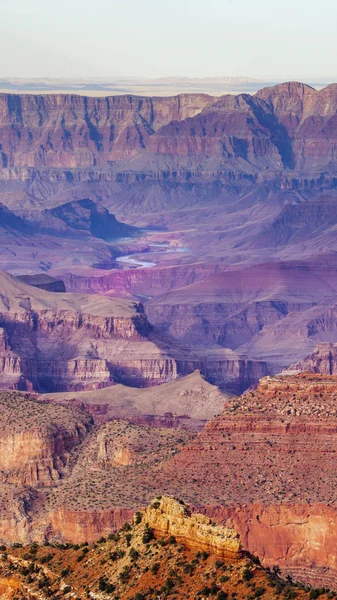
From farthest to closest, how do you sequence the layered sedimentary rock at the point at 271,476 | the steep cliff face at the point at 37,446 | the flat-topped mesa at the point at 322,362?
the flat-topped mesa at the point at 322,362, the steep cliff face at the point at 37,446, the layered sedimentary rock at the point at 271,476

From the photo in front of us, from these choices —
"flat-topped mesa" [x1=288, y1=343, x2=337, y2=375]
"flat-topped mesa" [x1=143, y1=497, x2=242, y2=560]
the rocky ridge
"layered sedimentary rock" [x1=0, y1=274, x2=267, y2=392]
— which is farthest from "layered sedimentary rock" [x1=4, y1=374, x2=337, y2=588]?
"layered sedimentary rock" [x1=0, y1=274, x2=267, y2=392]

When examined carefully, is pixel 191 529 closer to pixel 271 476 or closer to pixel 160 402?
pixel 271 476

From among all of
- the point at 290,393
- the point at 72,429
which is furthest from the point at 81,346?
the point at 290,393

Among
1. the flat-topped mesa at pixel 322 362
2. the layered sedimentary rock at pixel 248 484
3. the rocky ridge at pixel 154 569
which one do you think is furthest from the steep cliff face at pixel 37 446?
the flat-topped mesa at pixel 322 362

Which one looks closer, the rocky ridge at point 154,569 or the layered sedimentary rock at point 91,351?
the rocky ridge at point 154,569

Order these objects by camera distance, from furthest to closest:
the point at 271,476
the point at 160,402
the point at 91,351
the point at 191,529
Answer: the point at 91,351
the point at 160,402
the point at 271,476
the point at 191,529

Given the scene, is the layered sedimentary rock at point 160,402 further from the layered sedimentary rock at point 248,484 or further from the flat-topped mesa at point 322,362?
the layered sedimentary rock at point 248,484

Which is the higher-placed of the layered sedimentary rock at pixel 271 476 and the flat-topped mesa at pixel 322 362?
the layered sedimentary rock at pixel 271 476

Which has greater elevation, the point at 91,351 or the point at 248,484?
the point at 248,484

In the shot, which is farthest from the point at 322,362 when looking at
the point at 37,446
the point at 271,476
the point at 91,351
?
the point at 271,476

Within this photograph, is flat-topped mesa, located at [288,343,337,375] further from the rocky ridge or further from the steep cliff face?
the rocky ridge
